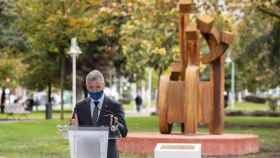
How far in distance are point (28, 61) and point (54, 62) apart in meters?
1.99

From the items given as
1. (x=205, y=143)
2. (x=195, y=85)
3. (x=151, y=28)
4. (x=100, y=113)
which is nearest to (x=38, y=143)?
(x=195, y=85)

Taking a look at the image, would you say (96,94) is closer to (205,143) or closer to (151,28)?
(205,143)

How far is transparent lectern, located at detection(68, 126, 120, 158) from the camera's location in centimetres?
798

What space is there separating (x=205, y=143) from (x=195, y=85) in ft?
6.92

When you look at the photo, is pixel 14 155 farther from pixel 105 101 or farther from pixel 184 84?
pixel 105 101

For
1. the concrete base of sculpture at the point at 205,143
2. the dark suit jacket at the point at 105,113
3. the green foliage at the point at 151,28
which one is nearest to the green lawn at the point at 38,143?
the concrete base of sculpture at the point at 205,143

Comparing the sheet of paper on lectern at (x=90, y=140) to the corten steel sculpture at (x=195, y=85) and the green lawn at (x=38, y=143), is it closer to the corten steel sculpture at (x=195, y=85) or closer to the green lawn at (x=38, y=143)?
the green lawn at (x=38, y=143)

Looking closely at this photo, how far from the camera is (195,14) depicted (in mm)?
26891

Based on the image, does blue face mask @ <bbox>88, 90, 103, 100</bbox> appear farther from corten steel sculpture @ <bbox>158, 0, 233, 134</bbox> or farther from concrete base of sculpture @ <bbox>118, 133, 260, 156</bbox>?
corten steel sculpture @ <bbox>158, 0, 233, 134</bbox>

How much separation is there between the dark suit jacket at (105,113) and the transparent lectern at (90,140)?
0.21 metres

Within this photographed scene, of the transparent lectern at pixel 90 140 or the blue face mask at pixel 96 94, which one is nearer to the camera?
the transparent lectern at pixel 90 140

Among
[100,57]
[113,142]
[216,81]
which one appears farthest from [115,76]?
[113,142]

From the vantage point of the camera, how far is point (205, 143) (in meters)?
17.4

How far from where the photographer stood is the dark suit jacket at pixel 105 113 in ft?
26.9
